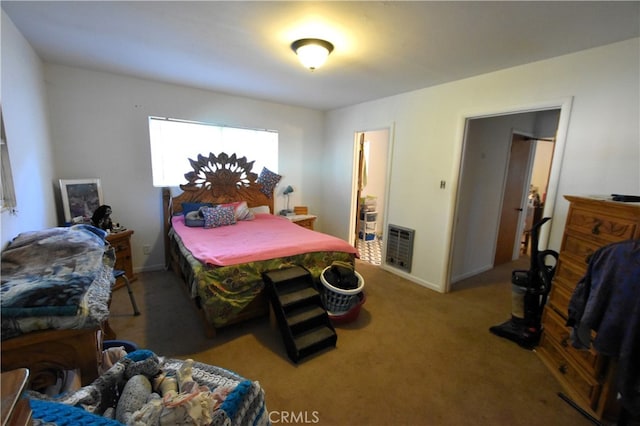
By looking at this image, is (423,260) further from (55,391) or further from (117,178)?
(117,178)

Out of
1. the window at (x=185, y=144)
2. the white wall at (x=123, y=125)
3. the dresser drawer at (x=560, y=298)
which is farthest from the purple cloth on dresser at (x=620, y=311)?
the white wall at (x=123, y=125)

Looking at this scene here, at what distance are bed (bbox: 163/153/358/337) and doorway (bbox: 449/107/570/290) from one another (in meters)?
1.61

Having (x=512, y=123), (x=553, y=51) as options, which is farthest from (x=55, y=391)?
(x=512, y=123)

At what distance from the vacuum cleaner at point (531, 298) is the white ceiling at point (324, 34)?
4.73 ft

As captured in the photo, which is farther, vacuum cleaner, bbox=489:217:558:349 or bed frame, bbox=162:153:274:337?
bed frame, bbox=162:153:274:337

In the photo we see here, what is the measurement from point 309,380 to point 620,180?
2678mm

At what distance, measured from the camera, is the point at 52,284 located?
1012 mm

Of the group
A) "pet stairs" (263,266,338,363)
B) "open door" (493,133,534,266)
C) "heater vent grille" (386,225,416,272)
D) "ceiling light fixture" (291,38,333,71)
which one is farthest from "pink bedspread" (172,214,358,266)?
"open door" (493,133,534,266)

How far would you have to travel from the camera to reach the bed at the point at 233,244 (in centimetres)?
222

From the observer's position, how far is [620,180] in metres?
1.95

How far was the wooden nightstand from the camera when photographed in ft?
9.69

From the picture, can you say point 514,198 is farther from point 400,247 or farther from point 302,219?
point 302,219

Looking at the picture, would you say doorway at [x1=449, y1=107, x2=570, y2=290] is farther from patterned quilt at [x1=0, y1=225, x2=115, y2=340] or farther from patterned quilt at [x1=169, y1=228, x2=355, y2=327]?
patterned quilt at [x1=0, y1=225, x2=115, y2=340]

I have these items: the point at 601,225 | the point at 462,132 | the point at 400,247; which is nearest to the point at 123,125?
the point at 400,247
